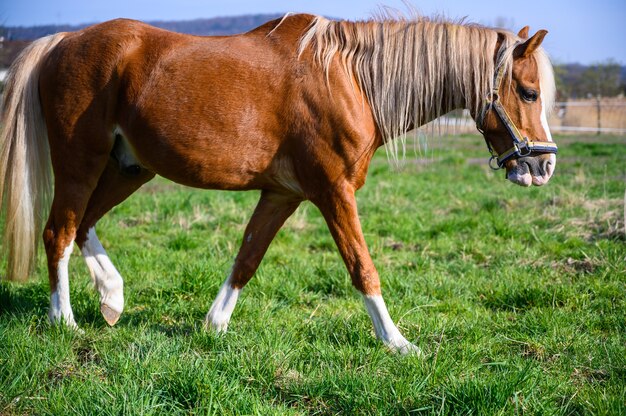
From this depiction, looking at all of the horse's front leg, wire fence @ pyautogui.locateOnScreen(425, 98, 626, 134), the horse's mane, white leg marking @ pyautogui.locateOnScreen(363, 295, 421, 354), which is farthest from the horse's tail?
wire fence @ pyautogui.locateOnScreen(425, 98, 626, 134)

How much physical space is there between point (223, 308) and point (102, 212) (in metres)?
1.18

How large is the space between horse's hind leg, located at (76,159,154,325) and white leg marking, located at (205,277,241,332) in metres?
0.64

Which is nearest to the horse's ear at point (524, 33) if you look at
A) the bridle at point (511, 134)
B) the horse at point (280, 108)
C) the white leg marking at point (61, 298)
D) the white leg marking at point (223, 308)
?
the horse at point (280, 108)

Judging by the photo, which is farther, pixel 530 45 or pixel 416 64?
pixel 416 64

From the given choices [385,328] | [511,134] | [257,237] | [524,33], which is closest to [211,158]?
[257,237]

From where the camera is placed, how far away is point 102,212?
4.27 m

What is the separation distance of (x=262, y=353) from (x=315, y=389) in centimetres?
42

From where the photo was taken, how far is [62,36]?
405cm

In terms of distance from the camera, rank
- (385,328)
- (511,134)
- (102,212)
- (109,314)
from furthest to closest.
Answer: (102,212), (109,314), (511,134), (385,328)

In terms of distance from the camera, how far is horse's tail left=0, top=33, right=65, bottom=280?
3.95 metres

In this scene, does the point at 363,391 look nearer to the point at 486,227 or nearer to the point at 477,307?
the point at 477,307

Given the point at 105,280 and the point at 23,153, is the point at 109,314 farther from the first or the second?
the point at 23,153

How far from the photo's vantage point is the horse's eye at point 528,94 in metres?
3.54

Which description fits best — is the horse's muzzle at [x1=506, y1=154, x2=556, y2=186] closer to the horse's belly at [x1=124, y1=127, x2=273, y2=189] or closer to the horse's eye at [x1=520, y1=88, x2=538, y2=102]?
the horse's eye at [x1=520, y1=88, x2=538, y2=102]
